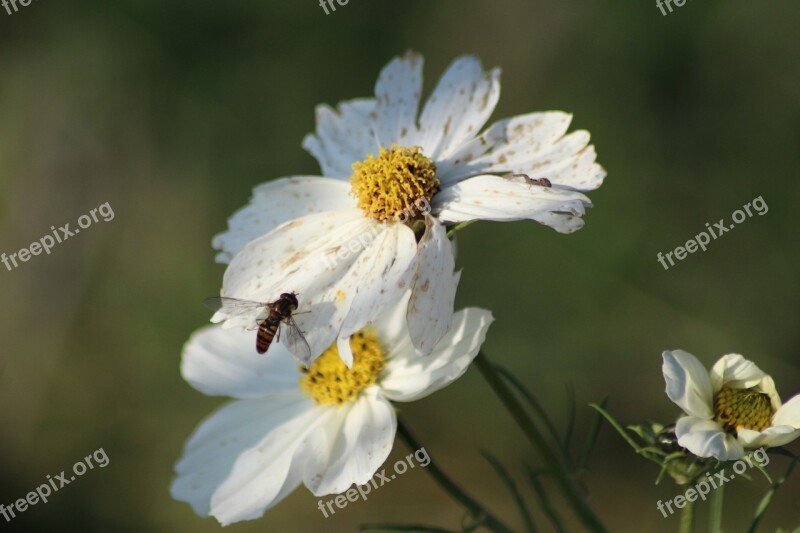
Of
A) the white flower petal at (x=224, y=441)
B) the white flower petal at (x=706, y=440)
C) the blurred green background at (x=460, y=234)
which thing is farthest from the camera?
the blurred green background at (x=460, y=234)

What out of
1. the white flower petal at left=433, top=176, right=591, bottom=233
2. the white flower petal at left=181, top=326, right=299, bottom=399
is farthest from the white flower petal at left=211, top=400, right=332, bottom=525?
the white flower petal at left=433, top=176, right=591, bottom=233

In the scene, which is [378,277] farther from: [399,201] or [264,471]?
[264,471]

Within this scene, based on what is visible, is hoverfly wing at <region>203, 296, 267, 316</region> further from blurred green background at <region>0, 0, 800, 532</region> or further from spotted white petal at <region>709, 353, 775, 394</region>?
blurred green background at <region>0, 0, 800, 532</region>

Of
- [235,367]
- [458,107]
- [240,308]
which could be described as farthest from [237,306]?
[458,107]

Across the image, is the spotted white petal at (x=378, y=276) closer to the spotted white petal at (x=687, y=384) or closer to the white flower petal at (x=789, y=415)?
the spotted white petal at (x=687, y=384)

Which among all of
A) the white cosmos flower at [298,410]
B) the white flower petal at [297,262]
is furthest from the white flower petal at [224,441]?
the white flower petal at [297,262]
